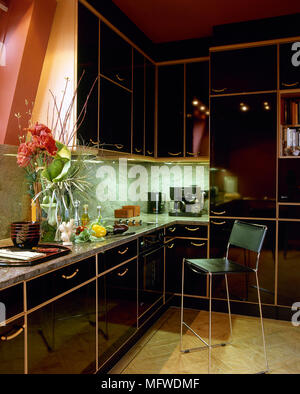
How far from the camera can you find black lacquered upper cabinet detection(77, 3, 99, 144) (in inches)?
97.3

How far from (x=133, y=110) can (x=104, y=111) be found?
0.64 meters

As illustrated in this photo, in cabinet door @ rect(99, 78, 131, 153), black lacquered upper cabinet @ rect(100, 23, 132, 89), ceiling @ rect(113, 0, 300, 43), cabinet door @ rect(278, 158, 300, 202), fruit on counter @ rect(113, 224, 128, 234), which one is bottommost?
fruit on counter @ rect(113, 224, 128, 234)

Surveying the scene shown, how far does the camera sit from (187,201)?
12.9 feet

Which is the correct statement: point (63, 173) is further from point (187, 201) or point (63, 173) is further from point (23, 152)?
point (187, 201)

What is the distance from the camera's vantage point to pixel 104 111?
280 centimetres

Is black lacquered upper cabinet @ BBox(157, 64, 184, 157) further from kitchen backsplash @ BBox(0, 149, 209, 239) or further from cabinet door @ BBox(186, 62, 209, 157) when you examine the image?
kitchen backsplash @ BBox(0, 149, 209, 239)

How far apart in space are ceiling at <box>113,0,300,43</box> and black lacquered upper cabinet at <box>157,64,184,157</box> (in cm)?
44

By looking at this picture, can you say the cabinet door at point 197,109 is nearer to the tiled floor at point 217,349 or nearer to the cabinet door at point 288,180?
the cabinet door at point 288,180

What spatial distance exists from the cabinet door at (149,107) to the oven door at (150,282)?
3.89 ft

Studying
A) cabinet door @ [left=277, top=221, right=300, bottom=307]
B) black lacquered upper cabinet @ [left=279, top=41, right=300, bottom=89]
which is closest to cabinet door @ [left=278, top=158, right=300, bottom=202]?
cabinet door @ [left=277, top=221, right=300, bottom=307]

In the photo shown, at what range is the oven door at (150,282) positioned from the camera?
2816 millimetres

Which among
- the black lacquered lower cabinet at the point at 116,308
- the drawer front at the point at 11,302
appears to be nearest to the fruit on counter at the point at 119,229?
the black lacquered lower cabinet at the point at 116,308

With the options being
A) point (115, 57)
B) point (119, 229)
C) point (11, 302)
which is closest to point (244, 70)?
point (115, 57)
